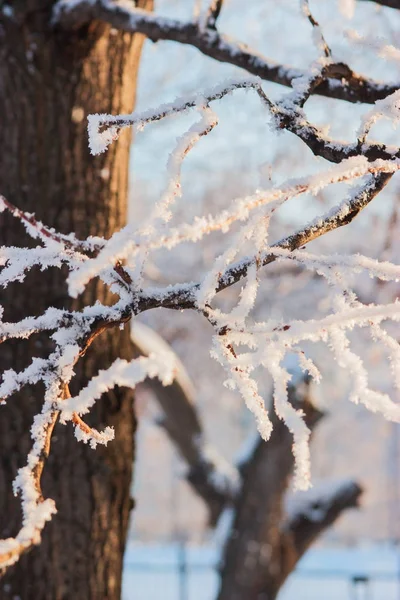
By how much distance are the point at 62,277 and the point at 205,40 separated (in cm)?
106

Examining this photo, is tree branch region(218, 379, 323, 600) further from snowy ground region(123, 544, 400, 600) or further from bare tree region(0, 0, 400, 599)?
snowy ground region(123, 544, 400, 600)

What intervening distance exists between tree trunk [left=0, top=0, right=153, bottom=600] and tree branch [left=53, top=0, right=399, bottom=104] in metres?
0.13

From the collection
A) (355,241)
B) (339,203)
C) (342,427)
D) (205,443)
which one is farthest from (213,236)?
(342,427)

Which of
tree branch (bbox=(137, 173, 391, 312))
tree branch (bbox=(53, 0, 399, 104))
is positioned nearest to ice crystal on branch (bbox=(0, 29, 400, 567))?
tree branch (bbox=(137, 173, 391, 312))

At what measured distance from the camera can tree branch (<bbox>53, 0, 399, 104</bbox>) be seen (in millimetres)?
2242

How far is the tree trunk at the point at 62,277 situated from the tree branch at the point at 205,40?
133 millimetres

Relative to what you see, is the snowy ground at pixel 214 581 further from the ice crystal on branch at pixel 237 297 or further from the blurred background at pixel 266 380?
the ice crystal on branch at pixel 237 297

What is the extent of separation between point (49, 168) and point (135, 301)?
65.6 inches

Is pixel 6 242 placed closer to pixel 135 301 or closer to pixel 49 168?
pixel 49 168

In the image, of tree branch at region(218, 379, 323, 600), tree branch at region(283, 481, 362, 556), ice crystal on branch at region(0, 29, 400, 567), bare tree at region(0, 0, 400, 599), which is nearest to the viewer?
ice crystal on branch at region(0, 29, 400, 567)

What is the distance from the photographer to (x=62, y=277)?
A: 105 inches

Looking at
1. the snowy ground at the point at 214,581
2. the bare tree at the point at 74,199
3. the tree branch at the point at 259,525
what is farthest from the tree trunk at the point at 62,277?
the snowy ground at the point at 214,581

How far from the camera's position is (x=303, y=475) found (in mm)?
1215

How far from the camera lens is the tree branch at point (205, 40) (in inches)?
88.3
